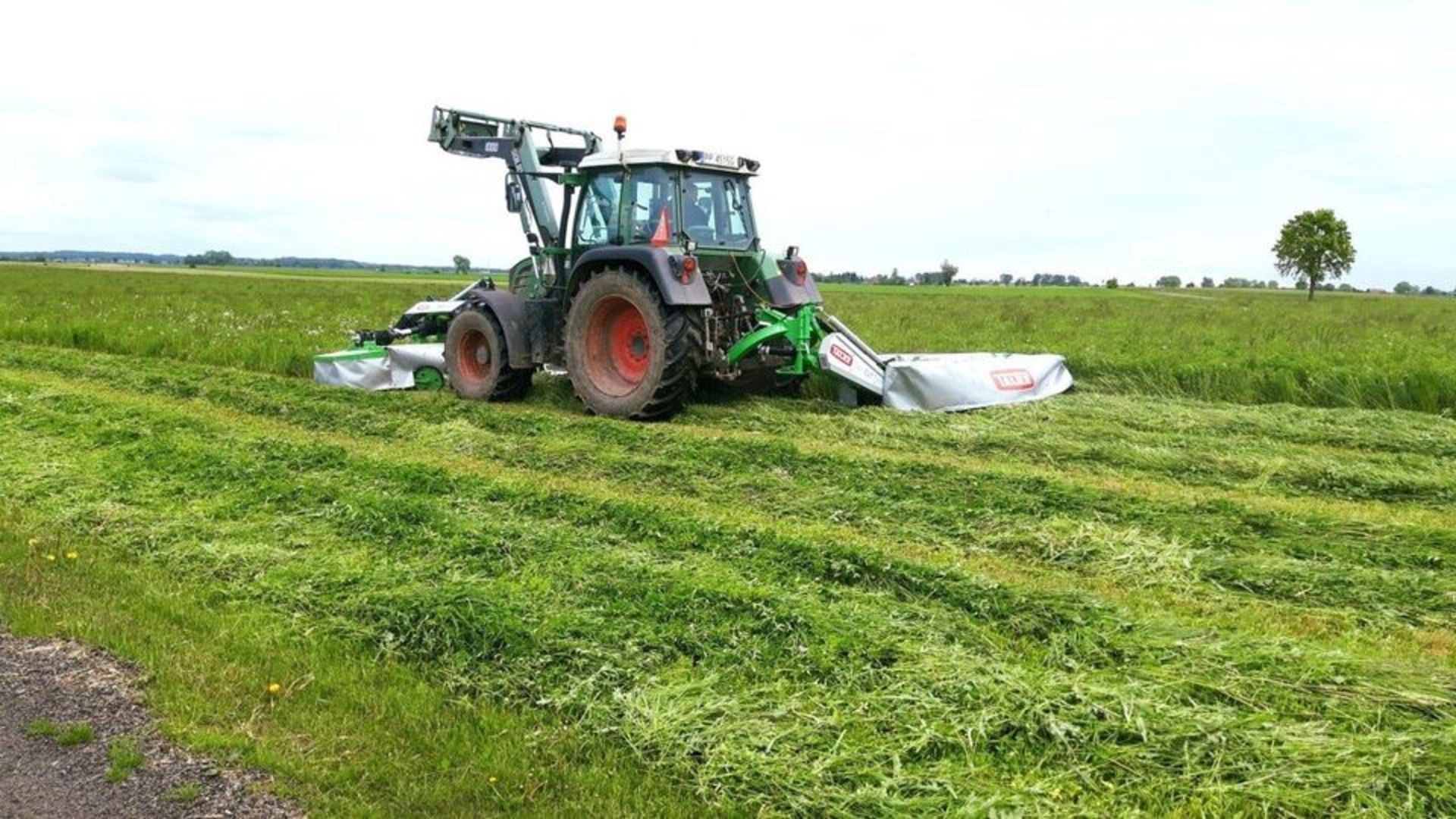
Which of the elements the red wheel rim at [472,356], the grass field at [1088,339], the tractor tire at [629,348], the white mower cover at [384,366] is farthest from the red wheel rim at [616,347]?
the grass field at [1088,339]

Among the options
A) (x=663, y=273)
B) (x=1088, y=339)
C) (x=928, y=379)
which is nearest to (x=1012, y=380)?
(x=928, y=379)

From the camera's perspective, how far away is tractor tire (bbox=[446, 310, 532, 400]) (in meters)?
10.1

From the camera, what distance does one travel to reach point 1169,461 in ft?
23.5

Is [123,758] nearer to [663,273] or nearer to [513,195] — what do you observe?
[663,273]

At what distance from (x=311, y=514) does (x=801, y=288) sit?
560cm

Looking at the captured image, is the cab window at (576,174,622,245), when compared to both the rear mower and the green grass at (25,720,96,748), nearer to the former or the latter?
the rear mower

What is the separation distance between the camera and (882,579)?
460 cm

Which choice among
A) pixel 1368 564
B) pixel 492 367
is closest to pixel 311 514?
pixel 492 367

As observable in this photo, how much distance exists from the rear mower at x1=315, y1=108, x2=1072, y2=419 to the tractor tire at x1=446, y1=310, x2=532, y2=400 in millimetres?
15

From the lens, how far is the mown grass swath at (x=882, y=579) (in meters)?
3.15

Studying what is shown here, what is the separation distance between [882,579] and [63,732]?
10.2 ft

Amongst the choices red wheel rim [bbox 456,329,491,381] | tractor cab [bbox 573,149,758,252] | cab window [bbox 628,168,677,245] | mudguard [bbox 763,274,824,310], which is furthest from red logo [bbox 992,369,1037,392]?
red wheel rim [bbox 456,329,491,381]

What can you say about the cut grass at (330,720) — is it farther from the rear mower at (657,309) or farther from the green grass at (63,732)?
the rear mower at (657,309)

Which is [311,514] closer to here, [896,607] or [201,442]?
[201,442]
